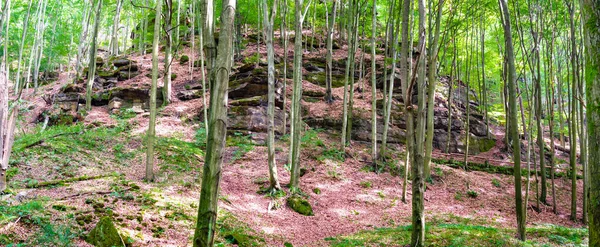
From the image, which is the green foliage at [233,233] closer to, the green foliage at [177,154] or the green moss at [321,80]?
the green foliage at [177,154]

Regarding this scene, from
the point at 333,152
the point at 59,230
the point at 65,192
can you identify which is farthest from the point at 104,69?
the point at 59,230

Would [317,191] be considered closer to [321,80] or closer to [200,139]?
[200,139]

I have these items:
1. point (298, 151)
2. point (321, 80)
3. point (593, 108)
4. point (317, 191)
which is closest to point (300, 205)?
point (298, 151)

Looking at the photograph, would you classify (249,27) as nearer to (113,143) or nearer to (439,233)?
(113,143)

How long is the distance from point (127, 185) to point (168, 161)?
9.37ft

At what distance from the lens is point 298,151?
9.24 meters

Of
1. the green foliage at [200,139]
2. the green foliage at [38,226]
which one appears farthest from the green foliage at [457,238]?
the green foliage at [200,139]

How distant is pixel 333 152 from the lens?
13273 millimetres

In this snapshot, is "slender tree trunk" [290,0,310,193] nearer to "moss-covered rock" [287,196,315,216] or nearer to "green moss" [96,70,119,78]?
"moss-covered rock" [287,196,315,216]

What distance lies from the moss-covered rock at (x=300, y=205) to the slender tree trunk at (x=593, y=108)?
21.0ft

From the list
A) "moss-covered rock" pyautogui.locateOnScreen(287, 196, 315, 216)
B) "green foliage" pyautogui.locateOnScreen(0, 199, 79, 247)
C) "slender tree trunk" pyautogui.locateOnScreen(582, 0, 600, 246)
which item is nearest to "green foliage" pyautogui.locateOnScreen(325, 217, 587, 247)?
"moss-covered rock" pyautogui.locateOnScreen(287, 196, 315, 216)

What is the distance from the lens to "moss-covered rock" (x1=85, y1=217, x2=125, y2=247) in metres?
4.11

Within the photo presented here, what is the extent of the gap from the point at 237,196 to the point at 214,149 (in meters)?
6.15

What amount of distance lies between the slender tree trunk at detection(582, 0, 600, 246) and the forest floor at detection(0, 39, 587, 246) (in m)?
3.38
